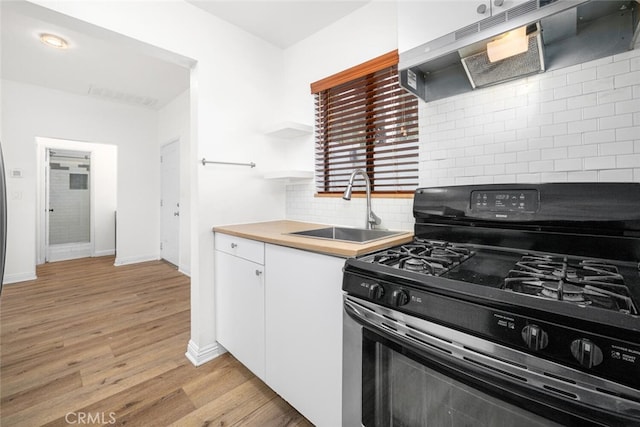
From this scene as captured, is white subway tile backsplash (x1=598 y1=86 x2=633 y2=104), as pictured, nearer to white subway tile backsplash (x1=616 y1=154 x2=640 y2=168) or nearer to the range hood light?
white subway tile backsplash (x1=616 y1=154 x2=640 y2=168)

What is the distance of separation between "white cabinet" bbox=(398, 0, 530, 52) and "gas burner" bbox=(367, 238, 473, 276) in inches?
35.1

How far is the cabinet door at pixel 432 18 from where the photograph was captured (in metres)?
1.05

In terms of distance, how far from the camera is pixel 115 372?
178 cm

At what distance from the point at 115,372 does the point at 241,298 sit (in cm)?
98

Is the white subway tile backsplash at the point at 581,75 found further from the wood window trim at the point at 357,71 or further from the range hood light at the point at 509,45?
the wood window trim at the point at 357,71

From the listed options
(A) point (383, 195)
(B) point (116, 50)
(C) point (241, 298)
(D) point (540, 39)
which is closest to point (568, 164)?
(D) point (540, 39)

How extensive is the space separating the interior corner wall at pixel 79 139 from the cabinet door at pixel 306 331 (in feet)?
10.9

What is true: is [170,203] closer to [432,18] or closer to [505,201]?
[432,18]

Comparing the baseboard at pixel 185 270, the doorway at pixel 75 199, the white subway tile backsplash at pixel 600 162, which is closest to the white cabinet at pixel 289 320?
the white subway tile backsplash at pixel 600 162

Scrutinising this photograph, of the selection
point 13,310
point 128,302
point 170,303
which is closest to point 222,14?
point 170,303

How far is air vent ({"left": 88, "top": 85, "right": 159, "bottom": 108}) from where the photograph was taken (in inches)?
153

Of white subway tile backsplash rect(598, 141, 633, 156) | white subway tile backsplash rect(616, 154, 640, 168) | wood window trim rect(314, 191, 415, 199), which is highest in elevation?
white subway tile backsplash rect(598, 141, 633, 156)

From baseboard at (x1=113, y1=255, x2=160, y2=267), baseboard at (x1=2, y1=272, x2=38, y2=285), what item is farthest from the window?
baseboard at (x1=2, y1=272, x2=38, y2=285)

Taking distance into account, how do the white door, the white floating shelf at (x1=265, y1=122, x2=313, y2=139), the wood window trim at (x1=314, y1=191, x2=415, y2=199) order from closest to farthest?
the wood window trim at (x1=314, y1=191, x2=415, y2=199) → the white floating shelf at (x1=265, y1=122, x2=313, y2=139) → the white door
